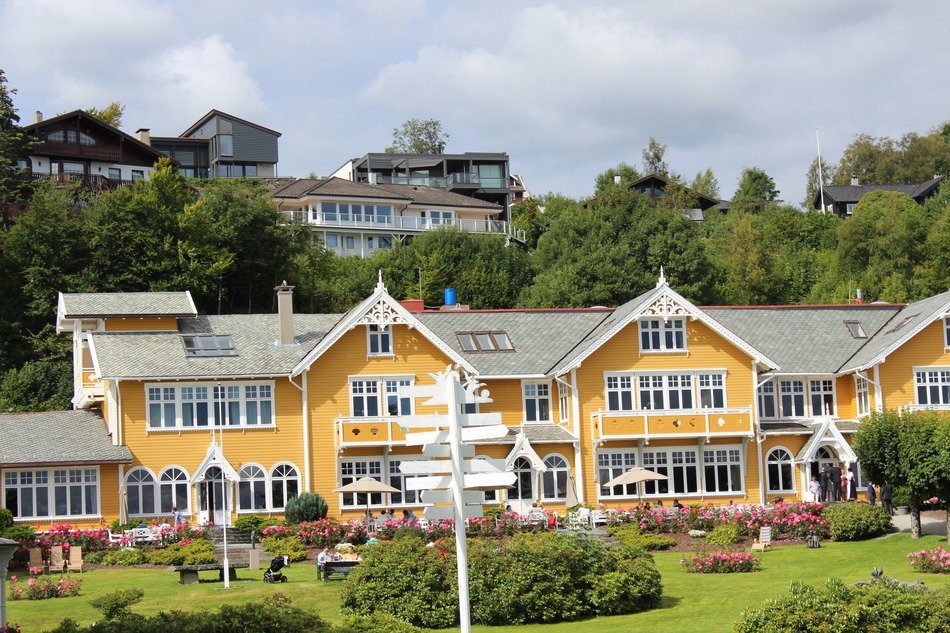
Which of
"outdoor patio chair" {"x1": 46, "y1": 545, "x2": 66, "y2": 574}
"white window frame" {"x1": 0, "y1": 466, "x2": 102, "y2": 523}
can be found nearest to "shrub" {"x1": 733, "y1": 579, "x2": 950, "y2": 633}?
"outdoor patio chair" {"x1": 46, "y1": 545, "x2": 66, "y2": 574}

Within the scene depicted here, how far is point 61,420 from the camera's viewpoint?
49.8m

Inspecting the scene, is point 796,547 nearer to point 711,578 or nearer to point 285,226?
point 711,578

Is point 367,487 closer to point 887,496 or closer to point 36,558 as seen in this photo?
point 36,558

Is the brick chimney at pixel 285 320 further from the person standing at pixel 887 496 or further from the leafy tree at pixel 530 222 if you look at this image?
the leafy tree at pixel 530 222

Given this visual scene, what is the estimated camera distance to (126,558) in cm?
4112

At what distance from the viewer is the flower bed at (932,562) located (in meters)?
32.8

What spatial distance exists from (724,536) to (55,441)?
22675 mm

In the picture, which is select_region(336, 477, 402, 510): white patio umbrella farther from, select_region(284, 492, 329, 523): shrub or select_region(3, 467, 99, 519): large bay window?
select_region(3, 467, 99, 519): large bay window

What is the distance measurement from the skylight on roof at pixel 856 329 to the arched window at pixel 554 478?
13578 millimetres

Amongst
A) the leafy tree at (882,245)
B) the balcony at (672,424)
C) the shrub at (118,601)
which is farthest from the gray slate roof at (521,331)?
the leafy tree at (882,245)

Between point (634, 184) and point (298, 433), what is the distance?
2774 inches

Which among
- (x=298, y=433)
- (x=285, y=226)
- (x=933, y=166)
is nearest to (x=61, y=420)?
(x=298, y=433)

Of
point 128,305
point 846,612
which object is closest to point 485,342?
point 128,305

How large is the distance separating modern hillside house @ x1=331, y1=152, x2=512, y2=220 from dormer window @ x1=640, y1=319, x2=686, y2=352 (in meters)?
72.1
